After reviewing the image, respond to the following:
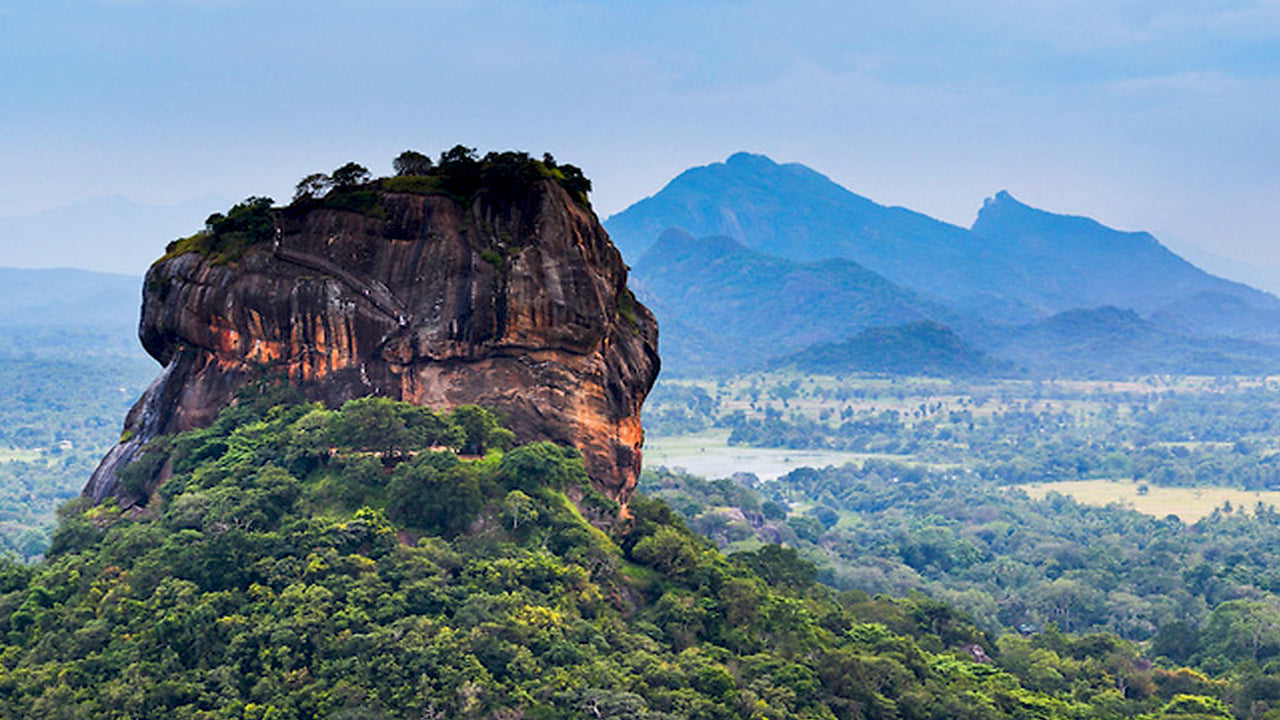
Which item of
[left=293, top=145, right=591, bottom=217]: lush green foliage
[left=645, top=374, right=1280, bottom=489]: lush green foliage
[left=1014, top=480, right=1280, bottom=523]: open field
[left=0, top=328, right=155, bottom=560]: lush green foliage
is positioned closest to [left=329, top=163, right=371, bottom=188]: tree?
[left=293, top=145, right=591, bottom=217]: lush green foliage

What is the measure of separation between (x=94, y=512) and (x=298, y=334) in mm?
7761

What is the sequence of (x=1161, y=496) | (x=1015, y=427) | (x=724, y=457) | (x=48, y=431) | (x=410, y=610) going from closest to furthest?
(x=410, y=610) < (x=1161, y=496) < (x=724, y=457) < (x=48, y=431) < (x=1015, y=427)

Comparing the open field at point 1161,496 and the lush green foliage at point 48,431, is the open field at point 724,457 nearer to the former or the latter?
the open field at point 1161,496

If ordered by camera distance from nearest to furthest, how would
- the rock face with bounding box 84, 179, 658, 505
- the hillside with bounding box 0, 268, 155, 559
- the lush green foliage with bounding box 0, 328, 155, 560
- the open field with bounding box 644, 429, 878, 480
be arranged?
the rock face with bounding box 84, 179, 658, 505 → the lush green foliage with bounding box 0, 328, 155, 560 → the hillside with bounding box 0, 268, 155, 559 → the open field with bounding box 644, 429, 878, 480

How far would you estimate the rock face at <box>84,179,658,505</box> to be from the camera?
124 ft

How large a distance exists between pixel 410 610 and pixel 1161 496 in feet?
334

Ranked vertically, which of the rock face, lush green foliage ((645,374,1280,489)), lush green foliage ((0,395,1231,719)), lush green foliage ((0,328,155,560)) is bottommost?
lush green foliage ((0,328,155,560))

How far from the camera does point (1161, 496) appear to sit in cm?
11738

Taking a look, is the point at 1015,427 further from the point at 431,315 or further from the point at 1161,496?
the point at 431,315

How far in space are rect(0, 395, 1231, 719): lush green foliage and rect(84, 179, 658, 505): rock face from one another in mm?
1778

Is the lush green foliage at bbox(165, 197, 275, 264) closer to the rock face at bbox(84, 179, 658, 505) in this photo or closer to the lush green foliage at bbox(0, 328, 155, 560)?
the rock face at bbox(84, 179, 658, 505)

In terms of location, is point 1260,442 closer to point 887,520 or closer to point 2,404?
point 887,520

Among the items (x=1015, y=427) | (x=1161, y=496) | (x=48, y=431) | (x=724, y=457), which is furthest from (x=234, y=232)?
(x=1015, y=427)

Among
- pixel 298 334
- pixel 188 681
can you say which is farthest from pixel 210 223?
pixel 188 681
